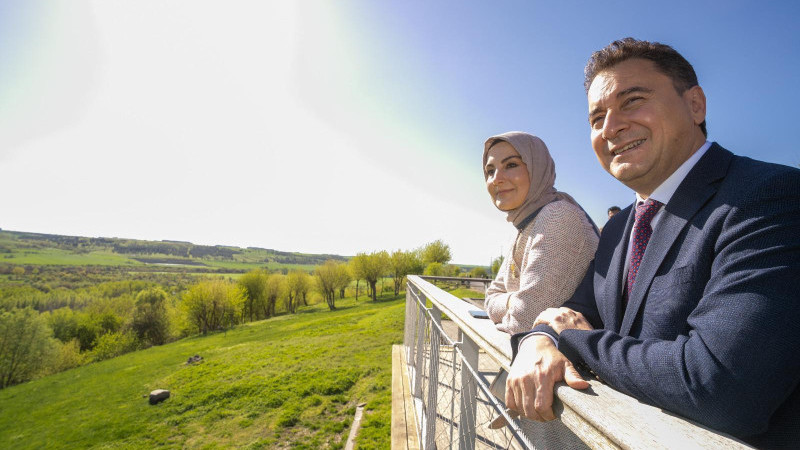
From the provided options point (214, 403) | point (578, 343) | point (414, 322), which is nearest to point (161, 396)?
point (214, 403)

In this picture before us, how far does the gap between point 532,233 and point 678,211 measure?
77cm

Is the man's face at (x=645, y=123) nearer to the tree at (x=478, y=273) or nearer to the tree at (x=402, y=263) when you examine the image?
the tree at (x=478, y=273)

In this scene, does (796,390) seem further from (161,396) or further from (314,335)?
(314,335)

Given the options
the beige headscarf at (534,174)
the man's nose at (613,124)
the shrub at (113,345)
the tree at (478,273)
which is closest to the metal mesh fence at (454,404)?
the beige headscarf at (534,174)

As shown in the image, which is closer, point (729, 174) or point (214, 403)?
point (729, 174)

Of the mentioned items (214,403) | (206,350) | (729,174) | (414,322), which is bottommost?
(206,350)

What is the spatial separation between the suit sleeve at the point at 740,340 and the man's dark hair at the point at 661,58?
60cm

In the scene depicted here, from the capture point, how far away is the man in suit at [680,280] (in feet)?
2.44

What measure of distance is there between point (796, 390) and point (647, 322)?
0.33 metres

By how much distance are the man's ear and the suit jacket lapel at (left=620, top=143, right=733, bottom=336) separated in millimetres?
210

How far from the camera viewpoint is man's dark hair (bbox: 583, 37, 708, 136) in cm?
130

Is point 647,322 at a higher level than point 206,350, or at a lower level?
higher

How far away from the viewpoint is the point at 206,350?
3550 centimetres

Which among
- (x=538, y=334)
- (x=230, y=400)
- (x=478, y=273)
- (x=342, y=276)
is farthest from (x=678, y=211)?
(x=342, y=276)
